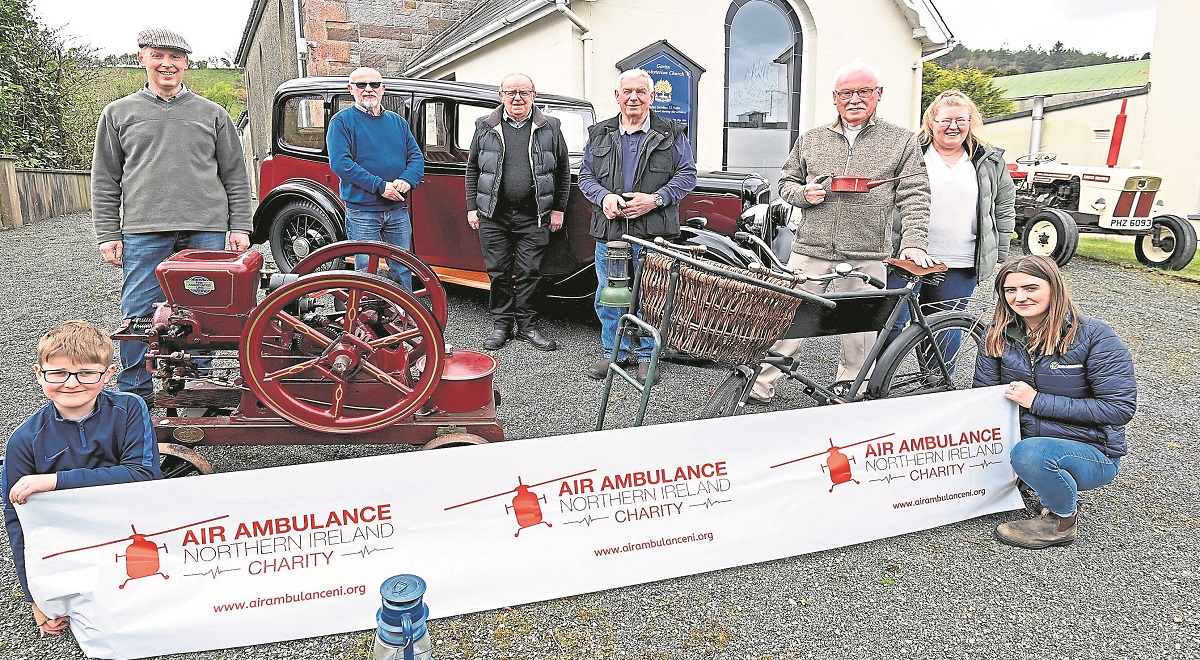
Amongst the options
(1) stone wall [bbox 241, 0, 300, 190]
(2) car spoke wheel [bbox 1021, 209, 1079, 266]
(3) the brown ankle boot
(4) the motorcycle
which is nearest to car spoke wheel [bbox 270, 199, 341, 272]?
(4) the motorcycle

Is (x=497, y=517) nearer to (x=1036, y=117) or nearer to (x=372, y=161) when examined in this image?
(x=372, y=161)

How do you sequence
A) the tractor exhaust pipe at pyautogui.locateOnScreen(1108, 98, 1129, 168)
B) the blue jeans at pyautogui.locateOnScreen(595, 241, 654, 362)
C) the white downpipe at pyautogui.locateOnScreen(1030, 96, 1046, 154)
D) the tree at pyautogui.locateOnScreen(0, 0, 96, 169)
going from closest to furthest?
the blue jeans at pyautogui.locateOnScreen(595, 241, 654, 362) < the tree at pyautogui.locateOnScreen(0, 0, 96, 169) < the white downpipe at pyautogui.locateOnScreen(1030, 96, 1046, 154) < the tractor exhaust pipe at pyautogui.locateOnScreen(1108, 98, 1129, 168)

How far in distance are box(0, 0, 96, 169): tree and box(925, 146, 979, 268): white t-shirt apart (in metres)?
15.8

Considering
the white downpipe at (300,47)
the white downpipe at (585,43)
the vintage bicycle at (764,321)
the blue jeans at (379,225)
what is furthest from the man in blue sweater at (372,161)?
the white downpipe at (300,47)

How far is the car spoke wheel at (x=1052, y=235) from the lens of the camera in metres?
10.0

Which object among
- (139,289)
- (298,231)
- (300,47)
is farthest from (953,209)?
(300,47)

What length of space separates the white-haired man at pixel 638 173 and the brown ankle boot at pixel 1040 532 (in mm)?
2306

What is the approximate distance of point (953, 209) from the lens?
4.33 m

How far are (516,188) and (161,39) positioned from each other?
251 centimetres

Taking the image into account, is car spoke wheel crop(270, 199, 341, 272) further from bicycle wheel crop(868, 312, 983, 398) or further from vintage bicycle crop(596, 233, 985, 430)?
bicycle wheel crop(868, 312, 983, 398)

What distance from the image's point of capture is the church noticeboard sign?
1111 cm

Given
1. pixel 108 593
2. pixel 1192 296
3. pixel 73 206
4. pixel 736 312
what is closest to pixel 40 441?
pixel 108 593

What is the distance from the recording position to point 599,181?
207 inches

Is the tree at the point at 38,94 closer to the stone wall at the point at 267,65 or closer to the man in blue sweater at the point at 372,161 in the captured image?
the stone wall at the point at 267,65
